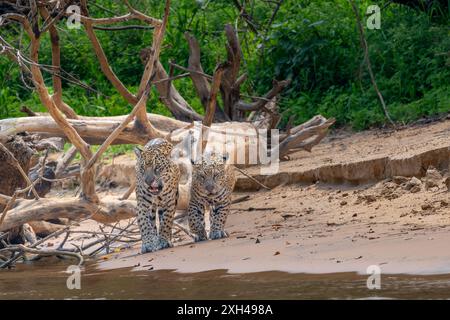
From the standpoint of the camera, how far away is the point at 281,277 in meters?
7.50

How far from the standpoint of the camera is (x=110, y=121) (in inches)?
444

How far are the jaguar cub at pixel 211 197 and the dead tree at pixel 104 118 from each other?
0.87 m

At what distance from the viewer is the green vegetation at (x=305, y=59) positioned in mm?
13539

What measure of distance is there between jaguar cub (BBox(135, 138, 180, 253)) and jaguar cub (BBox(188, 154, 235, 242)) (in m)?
0.26

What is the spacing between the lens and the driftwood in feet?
31.3

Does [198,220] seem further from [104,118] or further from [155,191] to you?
[104,118]

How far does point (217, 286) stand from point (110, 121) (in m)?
4.25

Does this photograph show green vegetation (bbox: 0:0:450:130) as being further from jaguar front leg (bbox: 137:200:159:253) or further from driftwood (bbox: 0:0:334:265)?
jaguar front leg (bbox: 137:200:159:253)

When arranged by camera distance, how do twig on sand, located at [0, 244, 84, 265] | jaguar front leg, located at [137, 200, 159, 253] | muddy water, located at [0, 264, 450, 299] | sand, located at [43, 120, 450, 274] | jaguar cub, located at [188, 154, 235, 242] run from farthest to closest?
jaguar cub, located at [188, 154, 235, 242]
jaguar front leg, located at [137, 200, 159, 253]
twig on sand, located at [0, 244, 84, 265]
sand, located at [43, 120, 450, 274]
muddy water, located at [0, 264, 450, 299]

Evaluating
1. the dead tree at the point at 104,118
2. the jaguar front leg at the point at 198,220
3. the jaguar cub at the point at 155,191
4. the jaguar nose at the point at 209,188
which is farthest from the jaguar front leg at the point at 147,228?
the dead tree at the point at 104,118

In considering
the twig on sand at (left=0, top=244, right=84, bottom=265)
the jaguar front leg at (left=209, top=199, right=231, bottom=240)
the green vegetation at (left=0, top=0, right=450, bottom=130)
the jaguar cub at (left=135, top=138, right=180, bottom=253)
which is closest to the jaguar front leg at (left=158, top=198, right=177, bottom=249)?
the jaguar cub at (left=135, top=138, right=180, bottom=253)

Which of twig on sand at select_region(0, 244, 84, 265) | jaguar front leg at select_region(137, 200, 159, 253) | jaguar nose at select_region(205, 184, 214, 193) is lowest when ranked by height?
twig on sand at select_region(0, 244, 84, 265)

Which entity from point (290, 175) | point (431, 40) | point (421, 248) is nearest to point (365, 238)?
point (421, 248)

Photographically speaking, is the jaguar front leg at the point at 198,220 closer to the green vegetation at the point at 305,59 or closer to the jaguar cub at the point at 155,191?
the jaguar cub at the point at 155,191
